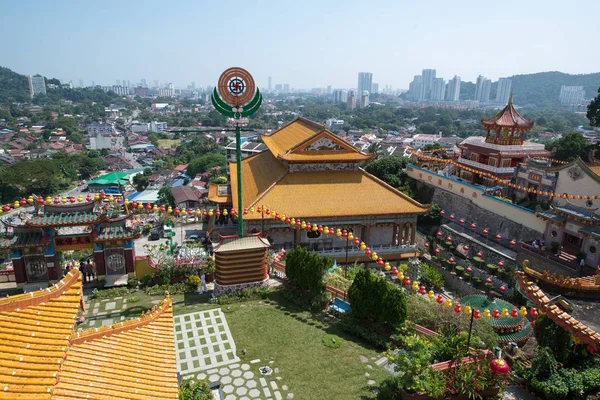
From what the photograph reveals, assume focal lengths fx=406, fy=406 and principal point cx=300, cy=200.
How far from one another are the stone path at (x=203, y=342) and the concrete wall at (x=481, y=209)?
68.5 feet

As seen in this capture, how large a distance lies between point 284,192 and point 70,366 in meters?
17.9

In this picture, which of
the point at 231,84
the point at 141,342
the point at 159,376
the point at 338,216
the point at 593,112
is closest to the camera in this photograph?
the point at 159,376

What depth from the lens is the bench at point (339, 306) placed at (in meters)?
16.2

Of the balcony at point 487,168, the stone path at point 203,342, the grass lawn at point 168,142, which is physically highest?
the balcony at point 487,168

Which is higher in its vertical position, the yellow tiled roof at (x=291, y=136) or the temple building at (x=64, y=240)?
the yellow tiled roof at (x=291, y=136)

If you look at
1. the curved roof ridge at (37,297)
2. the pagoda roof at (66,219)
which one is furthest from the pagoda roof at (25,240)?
the curved roof ridge at (37,297)

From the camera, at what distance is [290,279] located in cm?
1769

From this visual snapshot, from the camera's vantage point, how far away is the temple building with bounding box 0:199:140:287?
711 inches

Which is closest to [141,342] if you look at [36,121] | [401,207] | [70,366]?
[70,366]

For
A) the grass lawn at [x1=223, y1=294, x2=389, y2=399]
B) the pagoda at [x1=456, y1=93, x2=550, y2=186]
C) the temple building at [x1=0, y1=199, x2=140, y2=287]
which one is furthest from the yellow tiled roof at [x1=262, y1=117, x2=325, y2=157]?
the grass lawn at [x1=223, y1=294, x2=389, y2=399]

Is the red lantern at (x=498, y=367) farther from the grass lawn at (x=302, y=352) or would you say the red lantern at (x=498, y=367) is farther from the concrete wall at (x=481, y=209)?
the concrete wall at (x=481, y=209)

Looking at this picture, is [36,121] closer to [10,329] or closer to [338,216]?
[338,216]

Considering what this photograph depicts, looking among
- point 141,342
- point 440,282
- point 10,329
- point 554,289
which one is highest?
point 10,329

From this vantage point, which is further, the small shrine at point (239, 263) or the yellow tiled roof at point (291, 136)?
the yellow tiled roof at point (291, 136)
